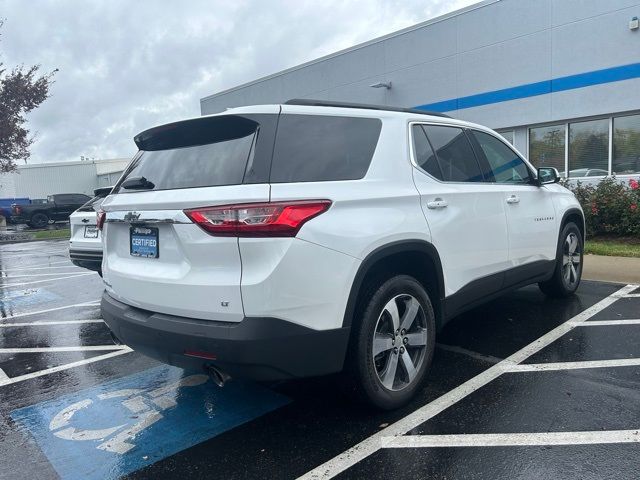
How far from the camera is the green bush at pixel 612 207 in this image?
377 inches

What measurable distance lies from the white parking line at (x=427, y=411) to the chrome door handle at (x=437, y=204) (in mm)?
1293

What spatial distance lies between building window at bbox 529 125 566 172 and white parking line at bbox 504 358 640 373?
920 cm

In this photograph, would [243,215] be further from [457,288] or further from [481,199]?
[481,199]

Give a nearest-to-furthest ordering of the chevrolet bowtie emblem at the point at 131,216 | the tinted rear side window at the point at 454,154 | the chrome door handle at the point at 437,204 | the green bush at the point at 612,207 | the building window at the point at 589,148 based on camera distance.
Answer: the chevrolet bowtie emblem at the point at 131,216 < the chrome door handle at the point at 437,204 < the tinted rear side window at the point at 454,154 < the green bush at the point at 612,207 < the building window at the point at 589,148

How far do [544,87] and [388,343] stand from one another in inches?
435

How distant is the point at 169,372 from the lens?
4152 mm

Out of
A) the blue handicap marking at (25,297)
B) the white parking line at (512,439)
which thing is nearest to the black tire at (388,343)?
the white parking line at (512,439)

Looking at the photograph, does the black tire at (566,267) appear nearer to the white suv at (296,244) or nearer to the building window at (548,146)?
the white suv at (296,244)

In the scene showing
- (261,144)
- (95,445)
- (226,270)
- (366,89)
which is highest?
(366,89)

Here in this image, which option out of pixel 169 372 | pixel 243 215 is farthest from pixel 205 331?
pixel 169 372

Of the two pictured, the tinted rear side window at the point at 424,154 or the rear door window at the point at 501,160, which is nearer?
the tinted rear side window at the point at 424,154

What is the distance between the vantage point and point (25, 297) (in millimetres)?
7895

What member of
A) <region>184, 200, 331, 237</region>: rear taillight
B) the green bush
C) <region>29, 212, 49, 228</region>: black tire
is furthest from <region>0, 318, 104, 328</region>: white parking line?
<region>29, 212, 49, 228</region>: black tire

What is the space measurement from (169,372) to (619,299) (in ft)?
16.3
